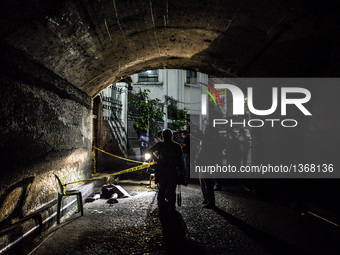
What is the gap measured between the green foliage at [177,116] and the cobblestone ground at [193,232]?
47.0 ft

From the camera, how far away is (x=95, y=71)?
586 centimetres

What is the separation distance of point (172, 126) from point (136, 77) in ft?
18.2

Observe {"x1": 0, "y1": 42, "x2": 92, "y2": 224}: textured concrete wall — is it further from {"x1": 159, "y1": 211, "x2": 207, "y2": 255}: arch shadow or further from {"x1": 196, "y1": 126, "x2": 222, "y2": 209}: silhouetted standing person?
{"x1": 196, "y1": 126, "x2": 222, "y2": 209}: silhouetted standing person

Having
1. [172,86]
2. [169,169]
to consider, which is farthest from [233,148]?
[172,86]

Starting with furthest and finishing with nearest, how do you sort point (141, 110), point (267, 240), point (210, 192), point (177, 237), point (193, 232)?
point (141, 110) → point (210, 192) → point (193, 232) → point (177, 237) → point (267, 240)

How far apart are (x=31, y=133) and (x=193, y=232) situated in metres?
3.33

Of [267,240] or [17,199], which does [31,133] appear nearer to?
[17,199]

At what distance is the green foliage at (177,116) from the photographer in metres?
19.6

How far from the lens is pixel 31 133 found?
12.7 feet

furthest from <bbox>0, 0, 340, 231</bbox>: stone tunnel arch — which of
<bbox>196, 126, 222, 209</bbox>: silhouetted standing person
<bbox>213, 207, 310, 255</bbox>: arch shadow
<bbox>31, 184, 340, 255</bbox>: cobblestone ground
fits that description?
<bbox>213, 207, 310, 255</bbox>: arch shadow

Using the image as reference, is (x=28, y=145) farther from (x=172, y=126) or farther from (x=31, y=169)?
(x=172, y=126)

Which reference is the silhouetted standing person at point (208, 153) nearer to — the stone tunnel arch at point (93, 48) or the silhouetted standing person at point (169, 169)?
the silhouetted standing person at point (169, 169)

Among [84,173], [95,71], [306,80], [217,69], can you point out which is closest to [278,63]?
[306,80]

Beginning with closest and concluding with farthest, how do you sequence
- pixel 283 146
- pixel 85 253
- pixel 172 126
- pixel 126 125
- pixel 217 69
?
pixel 85 253
pixel 283 146
pixel 217 69
pixel 126 125
pixel 172 126
